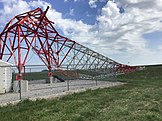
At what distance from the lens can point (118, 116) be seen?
31.7 ft

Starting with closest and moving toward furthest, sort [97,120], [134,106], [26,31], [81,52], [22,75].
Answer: [97,120], [134,106], [22,75], [26,31], [81,52]

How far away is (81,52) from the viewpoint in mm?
49094

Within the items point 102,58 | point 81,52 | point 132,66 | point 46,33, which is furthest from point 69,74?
point 132,66

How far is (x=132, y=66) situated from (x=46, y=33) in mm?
37915

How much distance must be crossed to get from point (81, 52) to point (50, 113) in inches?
1532

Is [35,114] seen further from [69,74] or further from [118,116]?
[69,74]

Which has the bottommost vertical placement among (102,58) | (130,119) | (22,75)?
(130,119)

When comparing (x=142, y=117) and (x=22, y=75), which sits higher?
(x=22, y=75)

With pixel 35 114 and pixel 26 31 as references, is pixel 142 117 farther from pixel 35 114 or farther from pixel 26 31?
pixel 26 31

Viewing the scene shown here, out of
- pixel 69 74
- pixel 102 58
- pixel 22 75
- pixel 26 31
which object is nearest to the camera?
pixel 22 75

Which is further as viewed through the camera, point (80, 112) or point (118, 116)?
point (80, 112)

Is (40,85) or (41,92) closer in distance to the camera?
(41,92)

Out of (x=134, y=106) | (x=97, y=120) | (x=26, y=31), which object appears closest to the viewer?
(x=97, y=120)

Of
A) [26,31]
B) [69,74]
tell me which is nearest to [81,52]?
[26,31]
